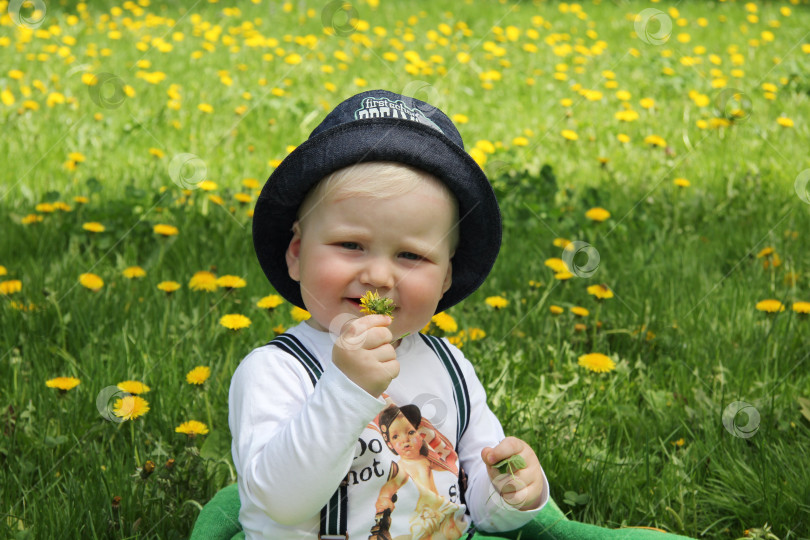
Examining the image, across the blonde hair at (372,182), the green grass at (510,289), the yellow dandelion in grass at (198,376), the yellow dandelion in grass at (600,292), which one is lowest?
the green grass at (510,289)

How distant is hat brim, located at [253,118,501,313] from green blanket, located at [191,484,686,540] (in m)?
0.43

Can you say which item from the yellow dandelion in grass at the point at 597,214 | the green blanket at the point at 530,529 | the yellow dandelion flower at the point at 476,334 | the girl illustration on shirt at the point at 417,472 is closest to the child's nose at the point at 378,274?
the girl illustration on shirt at the point at 417,472

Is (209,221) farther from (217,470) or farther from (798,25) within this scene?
(798,25)

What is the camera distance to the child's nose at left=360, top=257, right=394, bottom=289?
133cm

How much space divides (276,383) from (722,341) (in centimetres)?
150

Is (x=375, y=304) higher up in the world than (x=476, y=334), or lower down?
higher up

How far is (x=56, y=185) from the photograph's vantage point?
3.54m

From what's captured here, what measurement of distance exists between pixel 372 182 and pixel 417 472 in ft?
1.56

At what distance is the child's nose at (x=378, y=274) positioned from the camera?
4.37 ft

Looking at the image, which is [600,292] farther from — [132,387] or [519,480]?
[132,387]

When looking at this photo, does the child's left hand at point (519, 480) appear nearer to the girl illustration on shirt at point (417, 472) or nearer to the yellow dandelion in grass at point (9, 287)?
the girl illustration on shirt at point (417, 472)

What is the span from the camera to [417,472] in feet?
4.68

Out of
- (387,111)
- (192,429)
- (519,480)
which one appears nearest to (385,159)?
(387,111)

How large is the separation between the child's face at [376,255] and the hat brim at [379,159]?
5 centimetres
